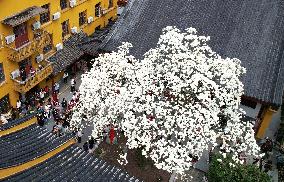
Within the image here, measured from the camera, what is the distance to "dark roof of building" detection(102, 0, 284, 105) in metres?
30.5

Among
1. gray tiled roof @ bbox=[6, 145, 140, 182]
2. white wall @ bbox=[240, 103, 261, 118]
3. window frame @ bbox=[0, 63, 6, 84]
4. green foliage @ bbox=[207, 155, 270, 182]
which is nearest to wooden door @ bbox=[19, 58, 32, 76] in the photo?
window frame @ bbox=[0, 63, 6, 84]

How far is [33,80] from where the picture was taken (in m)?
32.0

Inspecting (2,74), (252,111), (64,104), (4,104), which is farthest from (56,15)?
(252,111)

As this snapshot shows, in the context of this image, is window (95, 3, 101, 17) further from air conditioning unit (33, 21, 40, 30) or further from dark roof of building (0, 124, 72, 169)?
dark roof of building (0, 124, 72, 169)

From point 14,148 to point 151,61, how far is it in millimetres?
11851

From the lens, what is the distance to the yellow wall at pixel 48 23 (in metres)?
29.2

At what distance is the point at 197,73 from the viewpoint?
850 inches

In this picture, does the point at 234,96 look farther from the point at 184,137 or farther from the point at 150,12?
the point at 150,12

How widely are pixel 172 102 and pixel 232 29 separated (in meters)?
13.9

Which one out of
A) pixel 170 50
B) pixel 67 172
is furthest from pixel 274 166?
pixel 67 172

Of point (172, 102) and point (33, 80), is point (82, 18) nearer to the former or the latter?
point (33, 80)

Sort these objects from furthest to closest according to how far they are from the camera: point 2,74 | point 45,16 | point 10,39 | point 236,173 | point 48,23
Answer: point 48,23
point 45,16
point 2,74
point 10,39
point 236,173

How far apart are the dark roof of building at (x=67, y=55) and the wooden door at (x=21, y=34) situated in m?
4.25

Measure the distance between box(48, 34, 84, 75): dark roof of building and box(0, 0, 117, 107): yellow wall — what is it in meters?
Result: 1.05
